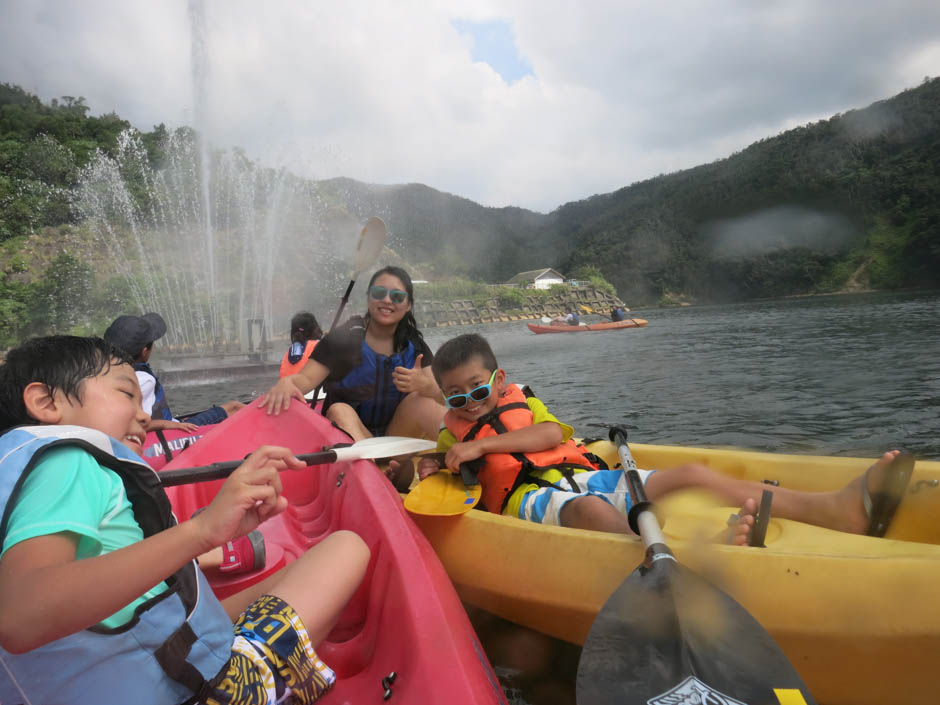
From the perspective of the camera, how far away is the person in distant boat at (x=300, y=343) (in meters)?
4.67

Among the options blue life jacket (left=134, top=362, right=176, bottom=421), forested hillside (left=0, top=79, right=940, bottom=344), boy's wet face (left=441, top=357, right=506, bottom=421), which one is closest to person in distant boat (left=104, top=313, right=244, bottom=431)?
blue life jacket (left=134, top=362, right=176, bottom=421)

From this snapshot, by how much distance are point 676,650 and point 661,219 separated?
211 feet

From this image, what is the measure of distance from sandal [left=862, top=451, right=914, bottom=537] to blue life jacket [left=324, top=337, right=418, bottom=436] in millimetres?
2036

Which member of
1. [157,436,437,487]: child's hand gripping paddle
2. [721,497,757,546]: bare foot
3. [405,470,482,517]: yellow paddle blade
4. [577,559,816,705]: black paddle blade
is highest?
[157,436,437,487]: child's hand gripping paddle

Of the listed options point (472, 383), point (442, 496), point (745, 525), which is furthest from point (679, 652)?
point (472, 383)

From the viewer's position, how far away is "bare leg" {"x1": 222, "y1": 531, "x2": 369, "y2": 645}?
1248mm

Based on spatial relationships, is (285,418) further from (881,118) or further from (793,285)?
(881,118)

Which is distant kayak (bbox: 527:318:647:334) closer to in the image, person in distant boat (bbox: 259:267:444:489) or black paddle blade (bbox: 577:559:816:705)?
person in distant boat (bbox: 259:267:444:489)

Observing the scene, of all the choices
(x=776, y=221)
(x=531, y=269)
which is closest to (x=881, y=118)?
(x=776, y=221)

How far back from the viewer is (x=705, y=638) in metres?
1.24

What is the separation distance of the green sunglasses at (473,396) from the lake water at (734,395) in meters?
0.81

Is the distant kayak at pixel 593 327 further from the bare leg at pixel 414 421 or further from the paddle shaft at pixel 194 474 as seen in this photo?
the paddle shaft at pixel 194 474

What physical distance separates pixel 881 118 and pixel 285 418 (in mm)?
55394

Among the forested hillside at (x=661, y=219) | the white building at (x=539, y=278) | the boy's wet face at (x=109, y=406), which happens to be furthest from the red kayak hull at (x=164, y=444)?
the white building at (x=539, y=278)
